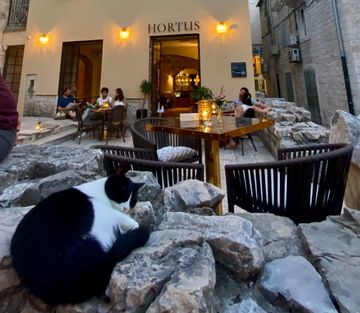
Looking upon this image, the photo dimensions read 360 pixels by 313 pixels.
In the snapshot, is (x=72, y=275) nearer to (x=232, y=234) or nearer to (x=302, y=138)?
(x=232, y=234)

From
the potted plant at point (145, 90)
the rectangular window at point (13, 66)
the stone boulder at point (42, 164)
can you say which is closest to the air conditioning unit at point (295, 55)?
the potted plant at point (145, 90)

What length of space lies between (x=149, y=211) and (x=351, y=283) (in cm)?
72

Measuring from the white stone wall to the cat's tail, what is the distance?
6.11 meters

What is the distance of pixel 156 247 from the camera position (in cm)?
Answer: 76

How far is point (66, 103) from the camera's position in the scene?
6930 millimetres

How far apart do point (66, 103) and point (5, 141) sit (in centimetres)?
628

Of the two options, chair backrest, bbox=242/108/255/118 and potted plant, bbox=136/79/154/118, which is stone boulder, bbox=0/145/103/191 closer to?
chair backrest, bbox=242/108/255/118

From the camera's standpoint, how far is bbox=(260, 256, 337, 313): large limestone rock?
0.71 m

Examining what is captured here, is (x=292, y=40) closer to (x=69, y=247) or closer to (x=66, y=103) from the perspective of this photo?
(x=66, y=103)

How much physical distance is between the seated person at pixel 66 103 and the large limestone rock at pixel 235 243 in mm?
6723

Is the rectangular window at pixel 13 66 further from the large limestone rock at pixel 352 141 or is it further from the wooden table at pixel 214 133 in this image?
the large limestone rock at pixel 352 141

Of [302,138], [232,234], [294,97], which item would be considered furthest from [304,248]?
[294,97]

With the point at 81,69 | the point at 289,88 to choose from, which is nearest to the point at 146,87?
the point at 81,69

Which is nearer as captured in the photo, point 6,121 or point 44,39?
point 6,121
